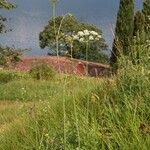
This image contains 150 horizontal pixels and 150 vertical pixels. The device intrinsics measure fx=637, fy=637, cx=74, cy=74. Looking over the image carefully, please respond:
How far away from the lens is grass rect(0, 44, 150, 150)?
6.20 metres

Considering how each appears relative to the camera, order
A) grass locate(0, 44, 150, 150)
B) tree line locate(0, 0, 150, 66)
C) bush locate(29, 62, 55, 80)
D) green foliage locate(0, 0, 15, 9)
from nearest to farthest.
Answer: grass locate(0, 44, 150, 150) < tree line locate(0, 0, 150, 66) < bush locate(29, 62, 55, 80) < green foliage locate(0, 0, 15, 9)

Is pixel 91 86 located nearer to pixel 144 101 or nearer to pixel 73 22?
pixel 144 101

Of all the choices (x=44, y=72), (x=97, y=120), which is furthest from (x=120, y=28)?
(x=97, y=120)

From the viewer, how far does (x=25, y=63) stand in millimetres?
47500

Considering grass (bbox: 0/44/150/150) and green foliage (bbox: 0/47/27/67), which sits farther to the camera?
green foliage (bbox: 0/47/27/67)

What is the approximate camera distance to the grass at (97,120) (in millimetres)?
6195

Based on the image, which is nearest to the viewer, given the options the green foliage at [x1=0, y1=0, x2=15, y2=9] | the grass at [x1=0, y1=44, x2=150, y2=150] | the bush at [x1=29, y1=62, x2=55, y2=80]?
the grass at [x1=0, y1=44, x2=150, y2=150]

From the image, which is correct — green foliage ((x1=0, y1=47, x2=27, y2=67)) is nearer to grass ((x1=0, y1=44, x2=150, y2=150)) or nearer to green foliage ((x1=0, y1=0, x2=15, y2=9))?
green foliage ((x1=0, y1=0, x2=15, y2=9))

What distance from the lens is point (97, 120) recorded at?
293 inches

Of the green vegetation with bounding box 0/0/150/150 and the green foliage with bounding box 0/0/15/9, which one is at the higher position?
Answer: the green foliage with bounding box 0/0/15/9

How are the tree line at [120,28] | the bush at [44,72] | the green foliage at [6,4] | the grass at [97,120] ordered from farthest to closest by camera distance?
the green foliage at [6,4] → the bush at [44,72] → the tree line at [120,28] → the grass at [97,120]

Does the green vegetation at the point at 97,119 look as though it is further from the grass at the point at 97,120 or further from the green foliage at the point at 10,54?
the green foliage at the point at 10,54

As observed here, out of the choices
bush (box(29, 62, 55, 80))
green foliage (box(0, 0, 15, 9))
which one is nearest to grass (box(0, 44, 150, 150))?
bush (box(29, 62, 55, 80))

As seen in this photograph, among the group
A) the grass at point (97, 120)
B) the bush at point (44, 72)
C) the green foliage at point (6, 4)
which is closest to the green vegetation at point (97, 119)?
the grass at point (97, 120)
